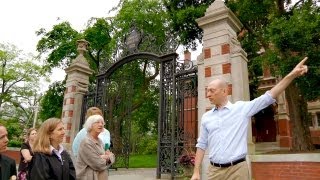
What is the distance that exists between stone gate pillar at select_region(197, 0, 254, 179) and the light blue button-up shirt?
322 centimetres

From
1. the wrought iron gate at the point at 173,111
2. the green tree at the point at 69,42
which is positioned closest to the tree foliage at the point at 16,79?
the green tree at the point at 69,42

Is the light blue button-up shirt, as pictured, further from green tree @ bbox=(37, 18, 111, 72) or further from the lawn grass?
green tree @ bbox=(37, 18, 111, 72)

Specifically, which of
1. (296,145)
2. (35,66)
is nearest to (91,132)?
(296,145)

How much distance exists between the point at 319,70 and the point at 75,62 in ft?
28.3

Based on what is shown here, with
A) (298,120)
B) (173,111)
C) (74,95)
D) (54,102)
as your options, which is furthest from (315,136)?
(74,95)

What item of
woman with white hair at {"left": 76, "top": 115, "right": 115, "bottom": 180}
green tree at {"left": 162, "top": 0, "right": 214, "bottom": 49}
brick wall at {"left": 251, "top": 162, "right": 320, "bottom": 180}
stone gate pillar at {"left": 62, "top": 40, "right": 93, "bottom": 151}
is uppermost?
green tree at {"left": 162, "top": 0, "right": 214, "bottom": 49}

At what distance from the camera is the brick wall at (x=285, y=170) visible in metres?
5.23

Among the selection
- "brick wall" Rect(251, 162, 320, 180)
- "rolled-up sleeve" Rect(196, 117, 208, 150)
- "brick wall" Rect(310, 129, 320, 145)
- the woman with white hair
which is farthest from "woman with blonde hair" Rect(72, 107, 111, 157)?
"brick wall" Rect(310, 129, 320, 145)

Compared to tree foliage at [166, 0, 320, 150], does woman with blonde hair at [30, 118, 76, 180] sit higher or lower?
lower

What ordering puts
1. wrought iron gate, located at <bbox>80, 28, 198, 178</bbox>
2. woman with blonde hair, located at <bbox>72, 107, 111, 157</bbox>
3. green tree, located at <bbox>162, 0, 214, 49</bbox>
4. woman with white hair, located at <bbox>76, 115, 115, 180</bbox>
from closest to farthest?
1. woman with white hair, located at <bbox>76, 115, 115, 180</bbox>
2. woman with blonde hair, located at <bbox>72, 107, 111, 157</bbox>
3. wrought iron gate, located at <bbox>80, 28, 198, 178</bbox>
4. green tree, located at <bbox>162, 0, 214, 49</bbox>

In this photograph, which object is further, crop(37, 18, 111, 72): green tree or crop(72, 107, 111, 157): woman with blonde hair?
crop(37, 18, 111, 72): green tree

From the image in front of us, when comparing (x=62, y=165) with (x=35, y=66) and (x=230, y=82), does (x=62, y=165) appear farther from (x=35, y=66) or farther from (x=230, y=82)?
(x=35, y=66)

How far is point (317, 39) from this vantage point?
8.87m

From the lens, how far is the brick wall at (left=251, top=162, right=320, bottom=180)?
17.2ft
